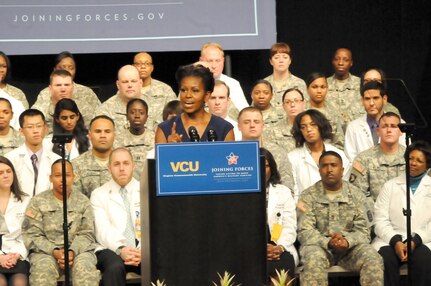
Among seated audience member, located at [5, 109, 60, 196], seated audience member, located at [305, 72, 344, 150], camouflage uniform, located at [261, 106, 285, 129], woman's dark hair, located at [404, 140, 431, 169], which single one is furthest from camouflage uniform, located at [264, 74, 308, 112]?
seated audience member, located at [5, 109, 60, 196]

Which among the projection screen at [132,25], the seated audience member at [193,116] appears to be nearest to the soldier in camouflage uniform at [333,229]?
the seated audience member at [193,116]

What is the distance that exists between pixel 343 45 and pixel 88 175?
147 inches

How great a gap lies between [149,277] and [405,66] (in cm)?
606

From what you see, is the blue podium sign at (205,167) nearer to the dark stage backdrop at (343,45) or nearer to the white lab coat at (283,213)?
the white lab coat at (283,213)

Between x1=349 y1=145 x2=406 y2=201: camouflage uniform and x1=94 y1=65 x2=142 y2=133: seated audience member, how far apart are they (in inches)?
70.0

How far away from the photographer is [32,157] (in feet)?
25.7

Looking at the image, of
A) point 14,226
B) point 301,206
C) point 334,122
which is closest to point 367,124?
point 334,122

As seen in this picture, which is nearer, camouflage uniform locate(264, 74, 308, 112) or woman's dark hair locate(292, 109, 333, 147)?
woman's dark hair locate(292, 109, 333, 147)

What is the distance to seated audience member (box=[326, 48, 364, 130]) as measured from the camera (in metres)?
9.12

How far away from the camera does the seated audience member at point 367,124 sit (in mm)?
8539

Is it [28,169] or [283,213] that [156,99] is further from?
[283,213]

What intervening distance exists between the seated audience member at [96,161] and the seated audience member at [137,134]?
0.92 feet

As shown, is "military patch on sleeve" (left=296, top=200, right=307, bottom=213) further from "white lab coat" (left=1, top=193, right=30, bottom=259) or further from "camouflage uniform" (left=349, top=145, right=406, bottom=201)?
"white lab coat" (left=1, top=193, right=30, bottom=259)

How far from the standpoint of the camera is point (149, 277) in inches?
205
